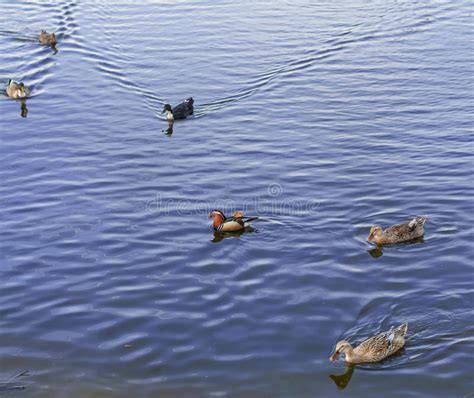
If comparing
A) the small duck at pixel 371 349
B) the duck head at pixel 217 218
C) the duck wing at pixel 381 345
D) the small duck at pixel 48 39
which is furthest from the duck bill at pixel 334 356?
the small duck at pixel 48 39

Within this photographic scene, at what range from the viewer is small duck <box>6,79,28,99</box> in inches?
943

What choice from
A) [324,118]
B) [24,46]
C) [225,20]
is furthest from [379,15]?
[24,46]

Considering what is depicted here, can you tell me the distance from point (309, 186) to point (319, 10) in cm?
1538

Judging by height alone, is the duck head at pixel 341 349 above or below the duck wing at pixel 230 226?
below

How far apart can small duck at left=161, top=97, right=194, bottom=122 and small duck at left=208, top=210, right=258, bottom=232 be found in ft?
20.5

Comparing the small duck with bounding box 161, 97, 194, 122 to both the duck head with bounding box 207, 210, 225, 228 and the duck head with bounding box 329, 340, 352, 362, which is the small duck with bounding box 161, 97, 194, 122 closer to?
the duck head with bounding box 207, 210, 225, 228

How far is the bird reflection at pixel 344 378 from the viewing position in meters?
11.6

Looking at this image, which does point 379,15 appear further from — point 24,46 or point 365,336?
point 365,336

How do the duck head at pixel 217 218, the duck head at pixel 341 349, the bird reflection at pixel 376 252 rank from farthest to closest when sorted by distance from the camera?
the duck head at pixel 217 218, the bird reflection at pixel 376 252, the duck head at pixel 341 349

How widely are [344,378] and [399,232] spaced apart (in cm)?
431

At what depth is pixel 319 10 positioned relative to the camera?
31.6 m

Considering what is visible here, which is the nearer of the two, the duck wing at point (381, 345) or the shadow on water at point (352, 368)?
the shadow on water at point (352, 368)

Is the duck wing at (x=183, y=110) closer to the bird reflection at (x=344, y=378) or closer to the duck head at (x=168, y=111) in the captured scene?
the duck head at (x=168, y=111)

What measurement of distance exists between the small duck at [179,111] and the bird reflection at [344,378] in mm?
11724
